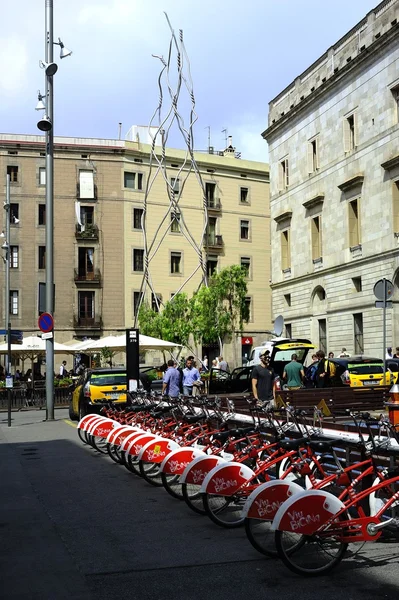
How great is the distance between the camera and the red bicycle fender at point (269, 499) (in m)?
6.78

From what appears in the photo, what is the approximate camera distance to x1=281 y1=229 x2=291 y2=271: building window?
4681cm

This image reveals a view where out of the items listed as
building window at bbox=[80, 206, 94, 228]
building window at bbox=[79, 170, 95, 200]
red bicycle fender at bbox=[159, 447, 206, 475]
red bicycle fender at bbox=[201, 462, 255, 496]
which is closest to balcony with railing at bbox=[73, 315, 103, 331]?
building window at bbox=[80, 206, 94, 228]

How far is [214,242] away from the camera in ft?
210

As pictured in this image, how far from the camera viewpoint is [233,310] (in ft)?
186

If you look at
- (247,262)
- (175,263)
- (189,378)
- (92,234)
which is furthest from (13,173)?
(189,378)

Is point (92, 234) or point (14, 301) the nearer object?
point (14, 301)

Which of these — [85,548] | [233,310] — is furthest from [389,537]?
[233,310]

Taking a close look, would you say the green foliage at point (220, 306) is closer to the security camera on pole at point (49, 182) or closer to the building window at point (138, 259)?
the building window at point (138, 259)

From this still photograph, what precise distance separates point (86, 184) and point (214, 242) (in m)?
10.5

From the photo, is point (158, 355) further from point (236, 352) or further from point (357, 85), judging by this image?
point (357, 85)

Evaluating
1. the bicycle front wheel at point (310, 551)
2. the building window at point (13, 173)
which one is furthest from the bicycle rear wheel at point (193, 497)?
the building window at point (13, 173)

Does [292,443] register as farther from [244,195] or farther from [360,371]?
[244,195]

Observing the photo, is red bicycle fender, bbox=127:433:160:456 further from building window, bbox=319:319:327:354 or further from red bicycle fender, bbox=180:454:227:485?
building window, bbox=319:319:327:354

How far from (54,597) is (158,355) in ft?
181
